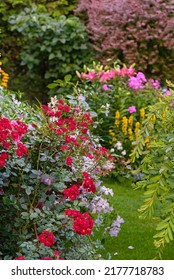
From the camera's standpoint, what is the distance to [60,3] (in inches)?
419

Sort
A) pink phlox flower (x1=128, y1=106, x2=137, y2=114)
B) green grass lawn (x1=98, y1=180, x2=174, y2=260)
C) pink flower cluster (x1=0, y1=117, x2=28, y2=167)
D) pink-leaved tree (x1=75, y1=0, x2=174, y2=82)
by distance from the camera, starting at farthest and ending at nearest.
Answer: pink-leaved tree (x1=75, y1=0, x2=174, y2=82)
pink phlox flower (x1=128, y1=106, x2=137, y2=114)
green grass lawn (x1=98, y1=180, x2=174, y2=260)
pink flower cluster (x1=0, y1=117, x2=28, y2=167)

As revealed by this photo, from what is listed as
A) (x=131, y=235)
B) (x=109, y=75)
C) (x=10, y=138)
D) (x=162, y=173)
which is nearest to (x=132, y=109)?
(x=109, y=75)

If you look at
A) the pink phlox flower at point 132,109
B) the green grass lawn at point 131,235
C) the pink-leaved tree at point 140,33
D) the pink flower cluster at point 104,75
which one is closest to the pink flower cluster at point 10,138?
the green grass lawn at point 131,235

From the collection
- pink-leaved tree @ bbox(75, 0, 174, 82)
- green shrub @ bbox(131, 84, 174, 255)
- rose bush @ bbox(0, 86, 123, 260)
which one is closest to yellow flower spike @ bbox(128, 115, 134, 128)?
pink-leaved tree @ bbox(75, 0, 174, 82)

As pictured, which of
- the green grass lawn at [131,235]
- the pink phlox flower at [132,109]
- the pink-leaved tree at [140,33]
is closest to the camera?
the green grass lawn at [131,235]

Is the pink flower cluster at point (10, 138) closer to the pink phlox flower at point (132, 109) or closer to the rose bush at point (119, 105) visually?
the rose bush at point (119, 105)

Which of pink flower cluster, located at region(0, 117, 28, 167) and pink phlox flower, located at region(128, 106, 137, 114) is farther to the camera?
pink phlox flower, located at region(128, 106, 137, 114)

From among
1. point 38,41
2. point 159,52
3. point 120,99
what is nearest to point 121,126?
point 120,99

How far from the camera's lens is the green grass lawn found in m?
4.94

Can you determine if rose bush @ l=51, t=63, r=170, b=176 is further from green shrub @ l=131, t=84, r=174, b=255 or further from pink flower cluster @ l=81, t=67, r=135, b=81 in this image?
green shrub @ l=131, t=84, r=174, b=255

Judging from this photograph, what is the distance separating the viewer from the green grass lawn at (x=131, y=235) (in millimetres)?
4938

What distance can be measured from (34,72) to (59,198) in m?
6.51

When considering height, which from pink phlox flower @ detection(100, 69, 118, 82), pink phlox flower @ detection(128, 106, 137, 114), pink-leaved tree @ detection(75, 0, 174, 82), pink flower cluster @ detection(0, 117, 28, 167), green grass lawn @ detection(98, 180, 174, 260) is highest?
pink-leaved tree @ detection(75, 0, 174, 82)
